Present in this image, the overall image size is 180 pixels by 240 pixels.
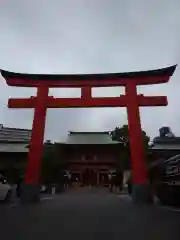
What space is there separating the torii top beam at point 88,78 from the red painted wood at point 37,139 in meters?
0.63

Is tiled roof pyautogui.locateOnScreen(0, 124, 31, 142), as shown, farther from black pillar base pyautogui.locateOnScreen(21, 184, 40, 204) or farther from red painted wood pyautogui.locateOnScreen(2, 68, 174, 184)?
black pillar base pyautogui.locateOnScreen(21, 184, 40, 204)

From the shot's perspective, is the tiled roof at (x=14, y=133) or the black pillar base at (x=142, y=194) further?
the tiled roof at (x=14, y=133)

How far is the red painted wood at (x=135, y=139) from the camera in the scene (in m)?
17.2

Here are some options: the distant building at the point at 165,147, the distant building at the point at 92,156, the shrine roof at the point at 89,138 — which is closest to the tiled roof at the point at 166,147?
the distant building at the point at 165,147

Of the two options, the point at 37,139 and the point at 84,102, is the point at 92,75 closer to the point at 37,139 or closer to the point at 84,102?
the point at 84,102

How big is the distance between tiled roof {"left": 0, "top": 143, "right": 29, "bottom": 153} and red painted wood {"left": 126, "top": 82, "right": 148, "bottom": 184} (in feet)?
65.4

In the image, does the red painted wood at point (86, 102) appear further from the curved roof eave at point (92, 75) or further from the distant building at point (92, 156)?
the distant building at point (92, 156)

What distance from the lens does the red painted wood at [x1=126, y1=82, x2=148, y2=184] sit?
17234 millimetres

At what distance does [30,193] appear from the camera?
1700 cm

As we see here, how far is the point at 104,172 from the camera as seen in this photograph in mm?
39781

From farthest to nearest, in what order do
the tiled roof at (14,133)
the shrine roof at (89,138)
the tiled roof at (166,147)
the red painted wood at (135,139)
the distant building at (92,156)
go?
1. the tiled roof at (14,133)
2. the shrine roof at (89,138)
3. the distant building at (92,156)
4. the tiled roof at (166,147)
5. the red painted wood at (135,139)

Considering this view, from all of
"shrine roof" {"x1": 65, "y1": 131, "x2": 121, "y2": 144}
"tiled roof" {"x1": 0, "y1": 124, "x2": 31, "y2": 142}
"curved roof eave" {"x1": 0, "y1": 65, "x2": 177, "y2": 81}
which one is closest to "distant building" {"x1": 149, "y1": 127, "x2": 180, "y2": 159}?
"shrine roof" {"x1": 65, "y1": 131, "x2": 121, "y2": 144}

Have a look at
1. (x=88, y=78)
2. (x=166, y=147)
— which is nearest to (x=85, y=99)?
(x=88, y=78)

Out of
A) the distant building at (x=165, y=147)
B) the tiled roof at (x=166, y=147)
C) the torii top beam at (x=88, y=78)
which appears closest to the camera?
the torii top beam at (x=88, y=78)
